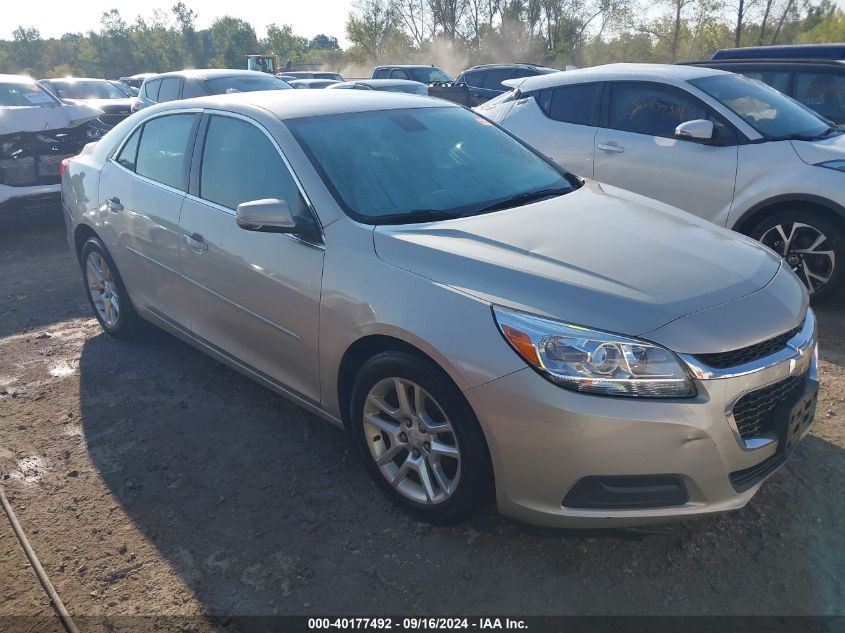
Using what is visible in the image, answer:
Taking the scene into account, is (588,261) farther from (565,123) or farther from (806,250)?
(565,123)

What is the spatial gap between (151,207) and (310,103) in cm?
116

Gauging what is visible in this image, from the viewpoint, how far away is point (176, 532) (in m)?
2.93

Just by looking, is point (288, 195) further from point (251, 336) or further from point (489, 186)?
point (489, 186)

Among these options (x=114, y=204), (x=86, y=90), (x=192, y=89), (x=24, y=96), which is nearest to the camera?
(x=114, y=204)

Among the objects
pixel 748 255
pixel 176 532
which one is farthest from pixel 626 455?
pixel 176 532

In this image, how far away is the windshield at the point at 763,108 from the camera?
532cm

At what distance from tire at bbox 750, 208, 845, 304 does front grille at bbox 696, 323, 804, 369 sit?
2.77 metres

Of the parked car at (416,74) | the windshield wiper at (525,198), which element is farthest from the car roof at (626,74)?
the parked car at (416,74)

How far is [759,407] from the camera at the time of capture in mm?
2428

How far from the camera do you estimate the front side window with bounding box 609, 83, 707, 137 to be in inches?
219

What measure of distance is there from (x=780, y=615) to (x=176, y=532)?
233cm

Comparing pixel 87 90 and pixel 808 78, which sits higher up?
pixel 808 78

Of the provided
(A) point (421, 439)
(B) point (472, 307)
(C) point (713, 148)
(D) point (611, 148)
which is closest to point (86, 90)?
(D) point (611, 148)

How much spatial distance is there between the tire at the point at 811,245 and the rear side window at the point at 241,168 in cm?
369
